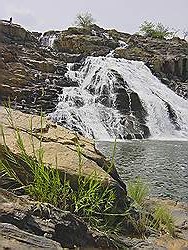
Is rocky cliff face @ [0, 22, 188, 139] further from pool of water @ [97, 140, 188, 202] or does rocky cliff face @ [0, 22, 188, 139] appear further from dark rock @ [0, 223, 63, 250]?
dark rock @ [0, 223, 63, 250]

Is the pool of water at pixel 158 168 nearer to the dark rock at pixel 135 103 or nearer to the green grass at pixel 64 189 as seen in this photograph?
the green grass at pixel 64 189

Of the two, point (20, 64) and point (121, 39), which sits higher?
point (121, 39)

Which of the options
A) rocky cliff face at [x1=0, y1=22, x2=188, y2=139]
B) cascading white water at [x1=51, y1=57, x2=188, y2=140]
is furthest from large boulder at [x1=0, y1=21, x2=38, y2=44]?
cascading white water at [x1=51, y1=57, x2=188, y2=140]

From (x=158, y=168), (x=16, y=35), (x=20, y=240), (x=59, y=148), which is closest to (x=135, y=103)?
(x=16, y=35)

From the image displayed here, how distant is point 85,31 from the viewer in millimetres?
32812

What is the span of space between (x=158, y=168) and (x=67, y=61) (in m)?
16.7

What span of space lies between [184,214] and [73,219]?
2.53 metres

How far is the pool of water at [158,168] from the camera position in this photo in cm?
789

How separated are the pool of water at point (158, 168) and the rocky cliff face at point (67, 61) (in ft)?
15.4

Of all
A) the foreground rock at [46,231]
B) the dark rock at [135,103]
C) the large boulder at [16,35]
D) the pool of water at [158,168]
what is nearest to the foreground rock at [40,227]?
the foreground rock at [46,231]

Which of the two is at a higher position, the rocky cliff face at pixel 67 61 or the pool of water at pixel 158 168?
the rocky cliff face at pixel 67 61

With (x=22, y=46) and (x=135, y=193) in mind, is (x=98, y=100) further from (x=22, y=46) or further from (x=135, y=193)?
(x=135, y=193)

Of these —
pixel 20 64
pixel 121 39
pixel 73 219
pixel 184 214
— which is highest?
pixel 121 39

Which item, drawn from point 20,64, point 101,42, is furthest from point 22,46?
point 101,42
